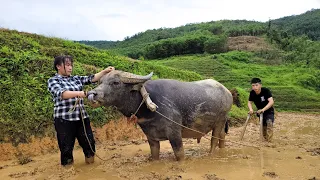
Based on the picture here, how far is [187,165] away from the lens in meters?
5.68

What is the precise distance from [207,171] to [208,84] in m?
1.75

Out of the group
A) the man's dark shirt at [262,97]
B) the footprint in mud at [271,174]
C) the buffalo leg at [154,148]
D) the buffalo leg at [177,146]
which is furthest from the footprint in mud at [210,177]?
the man's dark shirt at [262,97]

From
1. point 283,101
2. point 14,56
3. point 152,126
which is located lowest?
point 283,101

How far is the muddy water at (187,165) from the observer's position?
5.14 metres

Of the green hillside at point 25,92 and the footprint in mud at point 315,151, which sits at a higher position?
the green hillside at point 25,92

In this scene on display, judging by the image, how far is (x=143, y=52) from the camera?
56.4 metres

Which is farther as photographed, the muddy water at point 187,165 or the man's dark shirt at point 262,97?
the man's dark shirt at point 262,97

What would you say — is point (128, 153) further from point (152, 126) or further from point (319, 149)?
point (319, 149)

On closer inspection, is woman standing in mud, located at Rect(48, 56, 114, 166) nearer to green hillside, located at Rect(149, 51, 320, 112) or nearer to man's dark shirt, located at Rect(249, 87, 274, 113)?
man's dark shirt, located at Rect(249, 87, 274, 113)

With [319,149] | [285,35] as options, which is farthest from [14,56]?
[285,35]

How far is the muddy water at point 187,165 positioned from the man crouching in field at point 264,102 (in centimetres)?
64

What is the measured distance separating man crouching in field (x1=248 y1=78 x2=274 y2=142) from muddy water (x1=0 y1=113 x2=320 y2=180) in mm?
644

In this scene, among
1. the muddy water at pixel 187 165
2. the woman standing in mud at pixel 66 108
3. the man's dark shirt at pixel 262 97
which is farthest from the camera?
the man's dark shirt at pixel 262 97

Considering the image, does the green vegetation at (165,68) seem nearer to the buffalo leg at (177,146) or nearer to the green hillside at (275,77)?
the green hillside at (275,77)
